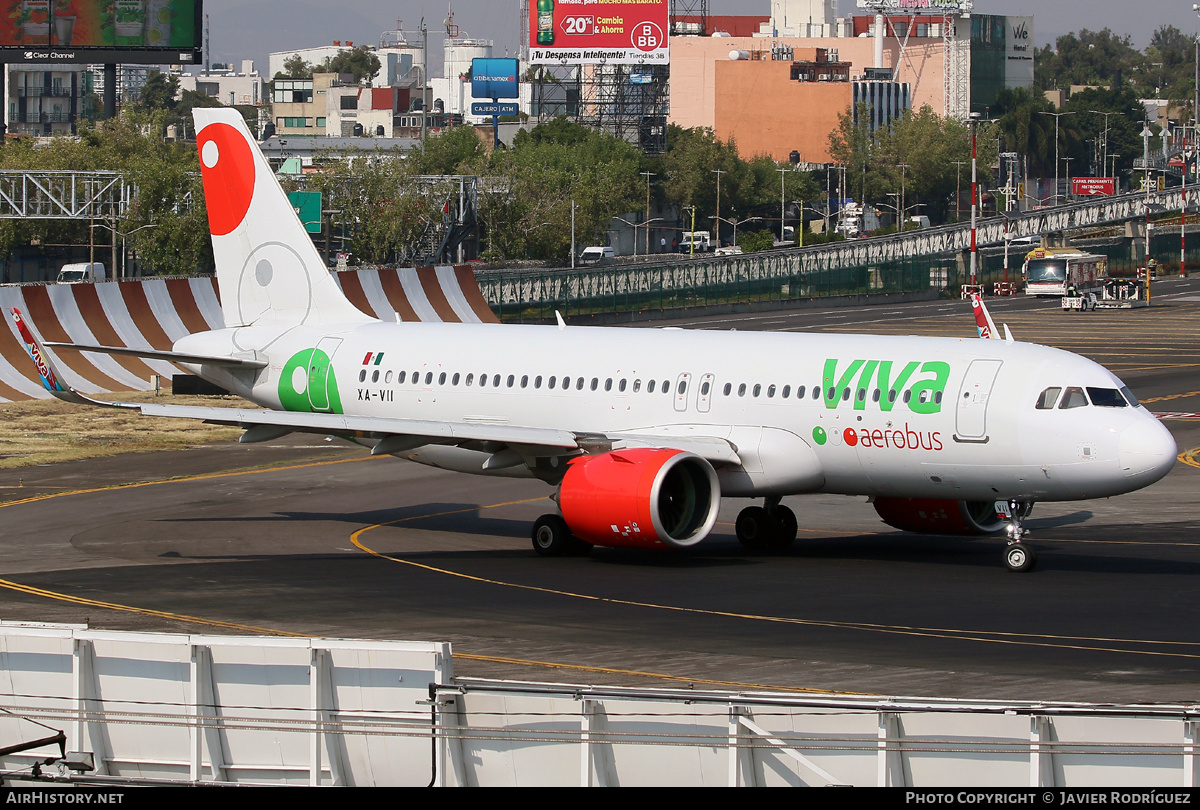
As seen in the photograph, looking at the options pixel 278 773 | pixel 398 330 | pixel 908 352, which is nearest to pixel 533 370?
pixel 398 330

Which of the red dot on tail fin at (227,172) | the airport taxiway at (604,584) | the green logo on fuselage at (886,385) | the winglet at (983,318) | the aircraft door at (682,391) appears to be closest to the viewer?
the airport taxiway at (604,584)

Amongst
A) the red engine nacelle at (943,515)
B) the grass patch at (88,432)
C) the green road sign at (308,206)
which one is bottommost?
the red engine nacelle at (943,515)

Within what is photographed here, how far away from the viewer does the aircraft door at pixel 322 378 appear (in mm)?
38438

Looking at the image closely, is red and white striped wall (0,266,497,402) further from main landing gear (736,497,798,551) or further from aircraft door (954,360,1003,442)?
aircraft door (954,360,1003,442)

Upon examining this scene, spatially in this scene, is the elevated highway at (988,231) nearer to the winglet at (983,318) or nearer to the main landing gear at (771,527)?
the winglet at (983,318)

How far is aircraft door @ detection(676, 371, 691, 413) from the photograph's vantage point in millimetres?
33625

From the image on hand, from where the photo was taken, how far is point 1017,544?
30.5 meters

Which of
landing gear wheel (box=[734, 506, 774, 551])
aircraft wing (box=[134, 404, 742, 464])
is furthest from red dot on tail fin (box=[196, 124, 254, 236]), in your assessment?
landing gear wheel (box=[734, 506, 774, 551])

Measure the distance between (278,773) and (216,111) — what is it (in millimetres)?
29414

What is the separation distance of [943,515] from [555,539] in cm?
868

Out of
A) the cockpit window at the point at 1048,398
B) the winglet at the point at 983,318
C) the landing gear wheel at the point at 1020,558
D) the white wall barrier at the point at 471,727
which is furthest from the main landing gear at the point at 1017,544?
the white wall barrier at the point at 471,727

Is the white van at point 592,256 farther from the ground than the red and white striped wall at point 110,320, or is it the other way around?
the white van at point 592,256

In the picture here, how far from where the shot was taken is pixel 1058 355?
30625 millimetres

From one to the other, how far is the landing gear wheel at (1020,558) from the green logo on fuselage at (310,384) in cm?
1723
